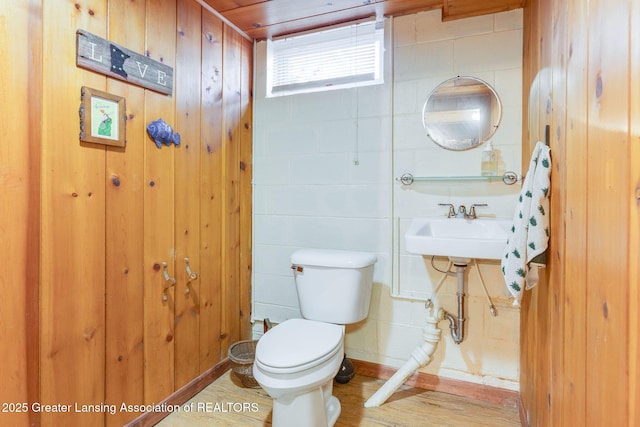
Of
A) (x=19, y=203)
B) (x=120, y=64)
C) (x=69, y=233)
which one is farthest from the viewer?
(x=120, y=64)

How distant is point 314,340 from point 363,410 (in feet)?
1.77

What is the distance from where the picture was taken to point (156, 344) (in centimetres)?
160

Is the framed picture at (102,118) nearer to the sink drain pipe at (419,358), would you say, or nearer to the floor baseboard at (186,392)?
the floor baseboard at (186,392)

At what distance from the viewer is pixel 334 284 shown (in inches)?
70.3

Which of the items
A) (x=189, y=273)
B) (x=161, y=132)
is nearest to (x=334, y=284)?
(x=189, y=273)

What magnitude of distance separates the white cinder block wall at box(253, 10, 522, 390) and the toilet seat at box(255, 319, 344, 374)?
50cm

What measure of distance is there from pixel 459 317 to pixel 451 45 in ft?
4.74

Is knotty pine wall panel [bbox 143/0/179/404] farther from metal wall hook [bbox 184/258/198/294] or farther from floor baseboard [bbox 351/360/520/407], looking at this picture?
floor baseboard [bbox 351/360/520/407]

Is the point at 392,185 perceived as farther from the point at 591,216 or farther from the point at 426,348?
the point at 591,216

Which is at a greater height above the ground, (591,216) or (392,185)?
(392,185)

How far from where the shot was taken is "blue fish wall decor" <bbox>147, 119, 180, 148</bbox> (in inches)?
60.3

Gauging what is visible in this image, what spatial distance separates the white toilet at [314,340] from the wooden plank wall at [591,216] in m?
0.80

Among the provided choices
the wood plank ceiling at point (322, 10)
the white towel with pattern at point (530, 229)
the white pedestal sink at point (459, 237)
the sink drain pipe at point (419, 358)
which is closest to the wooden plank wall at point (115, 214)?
the wood plank ceiling at point (322, 10)

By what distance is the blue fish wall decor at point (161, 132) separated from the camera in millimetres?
1532
